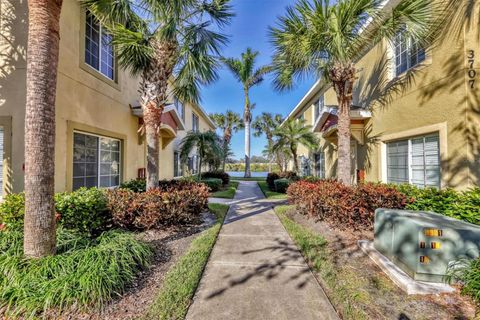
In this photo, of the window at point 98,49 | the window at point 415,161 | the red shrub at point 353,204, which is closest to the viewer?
the red shrub at point 353,204

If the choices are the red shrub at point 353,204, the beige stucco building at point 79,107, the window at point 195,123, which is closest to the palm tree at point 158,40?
the beige stucco building at point 79,107

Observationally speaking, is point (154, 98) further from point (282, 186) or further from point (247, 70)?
point (247, 70)

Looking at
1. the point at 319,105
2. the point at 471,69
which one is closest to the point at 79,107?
the point at 471,69

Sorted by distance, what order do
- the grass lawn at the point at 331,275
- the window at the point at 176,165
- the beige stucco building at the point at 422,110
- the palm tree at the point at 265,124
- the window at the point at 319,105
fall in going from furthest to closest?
the palm tree at the point at 265,124 → the window at the point at 176,165 → the window at the point at 319,105 → the beige stucco building at the point at 422,110 → the grass lawn at the point at 331,275

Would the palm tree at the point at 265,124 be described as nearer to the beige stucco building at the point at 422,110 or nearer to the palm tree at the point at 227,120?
the palm tree at the point at 227,120

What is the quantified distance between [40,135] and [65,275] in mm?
2271

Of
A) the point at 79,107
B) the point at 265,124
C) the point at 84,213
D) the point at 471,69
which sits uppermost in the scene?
the point at 265,124

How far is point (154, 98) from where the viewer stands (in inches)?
268

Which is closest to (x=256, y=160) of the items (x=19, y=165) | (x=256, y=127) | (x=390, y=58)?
(x=256, y=127)

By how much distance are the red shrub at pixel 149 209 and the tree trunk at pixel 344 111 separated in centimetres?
527

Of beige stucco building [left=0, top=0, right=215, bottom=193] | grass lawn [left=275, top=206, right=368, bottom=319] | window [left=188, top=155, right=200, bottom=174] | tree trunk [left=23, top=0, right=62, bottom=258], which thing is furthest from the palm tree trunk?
window [left=188, top=155, right=200, bottom=174]

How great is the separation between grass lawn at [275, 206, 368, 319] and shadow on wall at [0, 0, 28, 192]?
8215mm

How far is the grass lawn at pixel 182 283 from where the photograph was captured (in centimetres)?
293

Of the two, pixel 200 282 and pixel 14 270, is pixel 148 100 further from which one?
pixel 200 282
